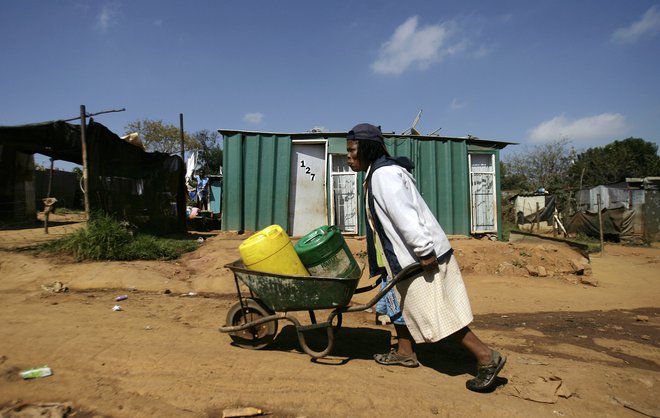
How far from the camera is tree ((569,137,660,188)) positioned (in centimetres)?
2872

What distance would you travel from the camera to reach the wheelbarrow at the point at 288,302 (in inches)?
109

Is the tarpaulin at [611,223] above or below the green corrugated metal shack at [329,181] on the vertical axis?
below

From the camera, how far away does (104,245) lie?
251 inches

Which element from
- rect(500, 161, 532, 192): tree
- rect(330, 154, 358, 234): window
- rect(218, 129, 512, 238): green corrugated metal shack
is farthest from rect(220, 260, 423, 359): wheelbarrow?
rect(500, 161, 532, 192): tree

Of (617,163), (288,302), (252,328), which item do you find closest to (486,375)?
(288,302)

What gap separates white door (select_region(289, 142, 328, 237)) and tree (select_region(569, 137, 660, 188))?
76.6 feet

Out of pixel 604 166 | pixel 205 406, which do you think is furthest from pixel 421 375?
pixel 604 166

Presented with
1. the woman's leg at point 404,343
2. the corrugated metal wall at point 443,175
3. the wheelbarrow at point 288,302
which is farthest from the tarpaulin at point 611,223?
the wheelbarrow at point 288,302

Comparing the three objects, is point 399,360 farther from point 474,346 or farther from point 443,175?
point 443,175

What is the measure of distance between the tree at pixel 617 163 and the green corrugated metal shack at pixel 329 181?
19.8 meters

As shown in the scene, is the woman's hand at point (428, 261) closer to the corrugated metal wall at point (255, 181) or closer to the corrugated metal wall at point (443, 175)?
the corrugated metal wall at point (255, 181)

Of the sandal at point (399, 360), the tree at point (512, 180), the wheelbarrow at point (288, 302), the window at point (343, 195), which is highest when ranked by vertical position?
the tree at point (512, 180)

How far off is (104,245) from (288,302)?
4.83 m

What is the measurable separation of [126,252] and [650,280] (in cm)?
934
